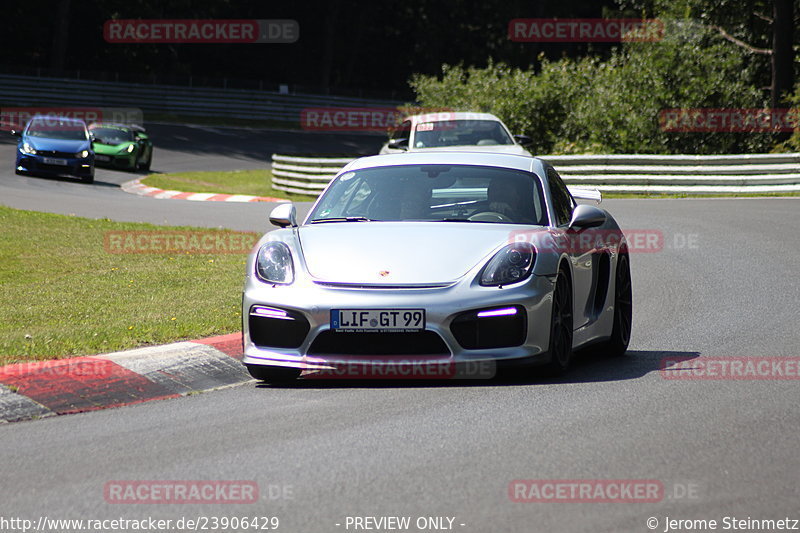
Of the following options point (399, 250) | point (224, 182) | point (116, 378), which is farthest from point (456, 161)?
point (224, 182)

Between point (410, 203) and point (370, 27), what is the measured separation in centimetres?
7220

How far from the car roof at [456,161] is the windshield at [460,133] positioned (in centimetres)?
1172

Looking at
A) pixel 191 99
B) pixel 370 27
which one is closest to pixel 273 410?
pixel 191 99

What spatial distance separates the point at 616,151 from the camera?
28.4 metres

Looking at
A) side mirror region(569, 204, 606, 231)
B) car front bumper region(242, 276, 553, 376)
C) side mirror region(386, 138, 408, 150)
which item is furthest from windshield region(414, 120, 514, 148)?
car front bumper region(242, 276, 553, 376)

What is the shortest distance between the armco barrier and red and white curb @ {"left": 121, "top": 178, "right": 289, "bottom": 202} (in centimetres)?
196

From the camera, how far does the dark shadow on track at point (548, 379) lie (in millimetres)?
6898

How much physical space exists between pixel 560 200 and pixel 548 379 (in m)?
1.62

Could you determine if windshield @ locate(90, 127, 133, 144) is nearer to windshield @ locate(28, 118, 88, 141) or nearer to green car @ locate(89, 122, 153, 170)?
green car @ locate(89, 122, 153, 170)

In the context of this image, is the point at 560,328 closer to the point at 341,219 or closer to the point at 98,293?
the point at 341,219

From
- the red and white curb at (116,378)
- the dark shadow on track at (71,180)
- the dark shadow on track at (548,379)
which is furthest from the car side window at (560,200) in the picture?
the dark shadow on track at (71,180)

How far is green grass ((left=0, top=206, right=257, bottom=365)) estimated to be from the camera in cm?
817

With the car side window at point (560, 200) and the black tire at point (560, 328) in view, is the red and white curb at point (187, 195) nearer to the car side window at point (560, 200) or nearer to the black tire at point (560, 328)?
the car side window at point (560, 200)

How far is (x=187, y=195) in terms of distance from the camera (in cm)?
2612
